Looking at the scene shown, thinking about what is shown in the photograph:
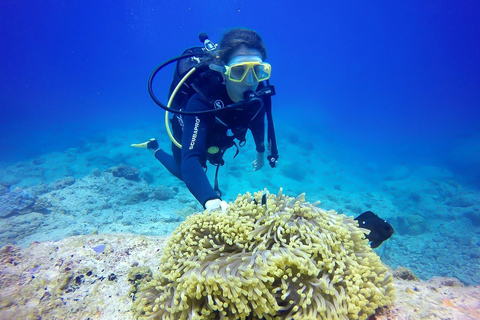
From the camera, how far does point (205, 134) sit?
11.6 feet

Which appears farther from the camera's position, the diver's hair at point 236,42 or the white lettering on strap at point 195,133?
the diver's hair at point 236,42

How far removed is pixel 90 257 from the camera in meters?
2.79

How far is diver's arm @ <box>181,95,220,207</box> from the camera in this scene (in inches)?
112

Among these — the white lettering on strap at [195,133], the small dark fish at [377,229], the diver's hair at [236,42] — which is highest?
the diver's hair at [236,42]

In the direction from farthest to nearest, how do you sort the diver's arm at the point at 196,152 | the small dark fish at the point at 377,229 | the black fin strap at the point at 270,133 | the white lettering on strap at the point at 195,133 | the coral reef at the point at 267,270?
the black fin strap at the point at 270,133, the white lettering on strap at the point at 195,133, the diver's arm at the point at 196,152, the small dark fish at the point at 377,229, the coral reef at the point at 267,270

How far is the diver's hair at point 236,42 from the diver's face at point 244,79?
0.07 meters

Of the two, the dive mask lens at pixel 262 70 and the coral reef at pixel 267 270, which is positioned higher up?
the dive mask lens at pixel 262 70

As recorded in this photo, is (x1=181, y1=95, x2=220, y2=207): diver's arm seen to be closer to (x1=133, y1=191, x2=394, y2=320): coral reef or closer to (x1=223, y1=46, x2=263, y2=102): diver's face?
(x1=223, y1=46, x2=263, y2=102): diver's face

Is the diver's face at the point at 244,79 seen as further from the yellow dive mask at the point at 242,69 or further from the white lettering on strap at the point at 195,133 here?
the white lettering on strap at the point at 195,133

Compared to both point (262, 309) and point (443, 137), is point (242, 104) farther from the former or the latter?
point (443, 137)

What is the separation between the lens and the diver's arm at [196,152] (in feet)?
9.33

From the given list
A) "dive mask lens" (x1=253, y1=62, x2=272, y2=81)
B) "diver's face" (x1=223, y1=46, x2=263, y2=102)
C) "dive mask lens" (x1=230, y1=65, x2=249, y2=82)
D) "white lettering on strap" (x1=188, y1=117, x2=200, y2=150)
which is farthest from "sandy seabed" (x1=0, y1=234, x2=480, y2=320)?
"dive mask lens" (x1=253, y1=62, x2=272, y2=81)

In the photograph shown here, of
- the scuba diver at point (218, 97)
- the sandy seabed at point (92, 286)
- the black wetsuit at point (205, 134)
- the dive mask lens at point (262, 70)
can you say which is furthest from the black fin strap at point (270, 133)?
the sandy seabed at point (92, 286)

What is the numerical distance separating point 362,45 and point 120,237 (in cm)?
15461
